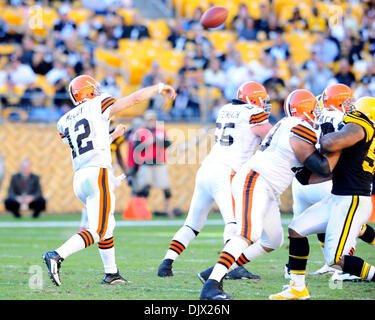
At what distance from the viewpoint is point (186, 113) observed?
1419cm

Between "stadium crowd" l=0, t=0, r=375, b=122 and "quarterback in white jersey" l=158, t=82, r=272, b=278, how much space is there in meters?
7.03

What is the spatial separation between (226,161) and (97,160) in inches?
49.4

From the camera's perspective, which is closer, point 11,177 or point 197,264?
point 197,264

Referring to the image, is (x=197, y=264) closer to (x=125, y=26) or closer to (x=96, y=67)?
(x=96, y=67)

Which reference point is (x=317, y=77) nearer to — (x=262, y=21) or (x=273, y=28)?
(x=273, y=28)

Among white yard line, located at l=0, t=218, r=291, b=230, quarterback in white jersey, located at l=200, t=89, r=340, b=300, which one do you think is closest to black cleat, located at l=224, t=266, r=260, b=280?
quarterback in white jersey, located at l=200, t=89, r=340, b=300

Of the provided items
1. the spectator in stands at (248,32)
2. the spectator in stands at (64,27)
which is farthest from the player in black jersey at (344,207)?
the spectator in stands at (248,32)

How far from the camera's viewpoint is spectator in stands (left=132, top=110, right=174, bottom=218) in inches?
530

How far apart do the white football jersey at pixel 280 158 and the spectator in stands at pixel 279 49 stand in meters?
10.9

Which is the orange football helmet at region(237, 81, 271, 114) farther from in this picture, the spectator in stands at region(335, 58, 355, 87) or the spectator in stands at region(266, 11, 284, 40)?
the spectator in stands at region(266, 11, 284, 40)

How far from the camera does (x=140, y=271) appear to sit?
6.84 metres
